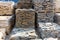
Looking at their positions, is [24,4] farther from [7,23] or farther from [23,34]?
[23,34]

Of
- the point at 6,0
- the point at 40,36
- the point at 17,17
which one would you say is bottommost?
the point at 40,36

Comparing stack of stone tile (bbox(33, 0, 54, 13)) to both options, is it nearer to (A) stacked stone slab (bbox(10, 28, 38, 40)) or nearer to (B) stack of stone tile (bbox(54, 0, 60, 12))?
(B) stack of stone tile (bbox(54, 0, 60, 12))

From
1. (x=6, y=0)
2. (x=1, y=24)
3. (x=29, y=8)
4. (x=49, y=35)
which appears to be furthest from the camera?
(x=6, y=0)

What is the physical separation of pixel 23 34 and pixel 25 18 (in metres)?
0.39

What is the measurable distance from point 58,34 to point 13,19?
0.80 m

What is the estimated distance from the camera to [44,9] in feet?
8.43

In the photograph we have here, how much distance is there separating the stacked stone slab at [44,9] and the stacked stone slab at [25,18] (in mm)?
209

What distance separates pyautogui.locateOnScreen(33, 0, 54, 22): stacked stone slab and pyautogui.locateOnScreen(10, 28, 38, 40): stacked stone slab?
0.41 meters

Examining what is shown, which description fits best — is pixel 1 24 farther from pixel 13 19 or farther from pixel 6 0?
pixel 6 0

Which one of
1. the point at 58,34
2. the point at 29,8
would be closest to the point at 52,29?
the point at 58,34

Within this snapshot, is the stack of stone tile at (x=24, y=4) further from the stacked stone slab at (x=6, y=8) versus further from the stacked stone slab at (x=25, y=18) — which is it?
the stacked stone slab at (x=6, y=8)

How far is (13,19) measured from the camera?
2.46 m

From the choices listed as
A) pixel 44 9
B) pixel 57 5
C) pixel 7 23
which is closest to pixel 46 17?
pixel 44 9

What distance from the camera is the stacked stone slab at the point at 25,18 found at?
2307 millimetres
